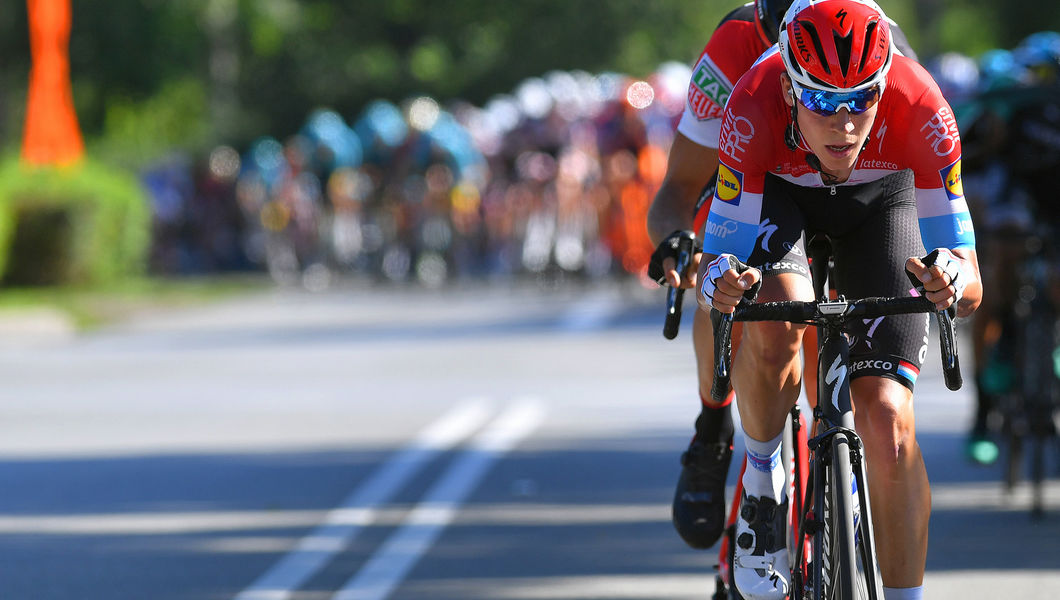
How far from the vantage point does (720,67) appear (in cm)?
582

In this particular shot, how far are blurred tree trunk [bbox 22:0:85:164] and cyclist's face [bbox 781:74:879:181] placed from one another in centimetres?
2409

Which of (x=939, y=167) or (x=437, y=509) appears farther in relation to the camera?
(x=437, y=509)

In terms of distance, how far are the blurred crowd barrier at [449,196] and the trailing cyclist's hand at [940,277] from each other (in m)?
20.5

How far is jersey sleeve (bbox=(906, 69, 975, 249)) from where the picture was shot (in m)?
4.86

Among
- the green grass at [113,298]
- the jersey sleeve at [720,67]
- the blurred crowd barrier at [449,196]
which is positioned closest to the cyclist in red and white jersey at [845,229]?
the jersey sleeve at [720,67]

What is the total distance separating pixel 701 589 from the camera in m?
6.91

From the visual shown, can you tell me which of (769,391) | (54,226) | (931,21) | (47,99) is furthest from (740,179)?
(931,21)

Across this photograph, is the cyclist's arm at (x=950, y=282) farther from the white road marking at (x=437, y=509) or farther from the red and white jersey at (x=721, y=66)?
the white road marking at (x=437, y=509)

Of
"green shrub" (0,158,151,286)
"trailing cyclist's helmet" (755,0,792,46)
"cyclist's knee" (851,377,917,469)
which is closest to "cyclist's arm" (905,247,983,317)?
"cyclist's knee" (851,377,917,469)

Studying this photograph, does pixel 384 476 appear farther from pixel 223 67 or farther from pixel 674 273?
pixel 223 67

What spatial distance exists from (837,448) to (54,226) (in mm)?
22656

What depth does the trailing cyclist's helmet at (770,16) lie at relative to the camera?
18.3 feet

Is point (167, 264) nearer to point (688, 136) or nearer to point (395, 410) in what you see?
point (395, 410)

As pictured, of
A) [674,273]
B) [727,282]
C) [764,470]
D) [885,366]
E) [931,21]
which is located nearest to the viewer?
[727,282]
